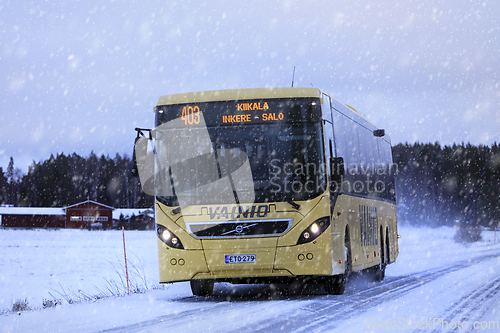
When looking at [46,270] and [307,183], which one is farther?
[46,270]

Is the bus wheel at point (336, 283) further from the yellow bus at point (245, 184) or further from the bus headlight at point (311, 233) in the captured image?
the bus headlight at point (311, 233)

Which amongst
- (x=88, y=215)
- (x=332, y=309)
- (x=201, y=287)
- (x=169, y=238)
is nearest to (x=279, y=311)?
(x=332, y=309)

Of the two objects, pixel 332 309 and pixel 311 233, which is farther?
pixel 311 233

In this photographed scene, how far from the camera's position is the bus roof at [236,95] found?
38.0 ft

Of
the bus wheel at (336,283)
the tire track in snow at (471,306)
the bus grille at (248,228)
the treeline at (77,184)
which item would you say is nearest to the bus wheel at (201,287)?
the bus grille at (248,228)

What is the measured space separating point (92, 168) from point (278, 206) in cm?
12136

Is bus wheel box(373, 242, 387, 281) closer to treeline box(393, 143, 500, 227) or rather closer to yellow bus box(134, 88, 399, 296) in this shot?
yellow bus box(134, 88, 399, 296)

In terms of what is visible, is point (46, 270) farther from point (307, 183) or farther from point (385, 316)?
point (385, 316)

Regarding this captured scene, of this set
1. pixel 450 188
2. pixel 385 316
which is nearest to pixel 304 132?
pixel 385 316

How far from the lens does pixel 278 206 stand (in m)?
10.9

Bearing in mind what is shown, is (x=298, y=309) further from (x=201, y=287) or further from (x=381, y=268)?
(x=381, y=268)

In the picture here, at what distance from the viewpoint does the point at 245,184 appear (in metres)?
11.0

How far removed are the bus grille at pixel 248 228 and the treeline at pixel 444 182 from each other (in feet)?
315

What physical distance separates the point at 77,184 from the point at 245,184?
388ft
